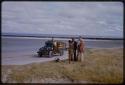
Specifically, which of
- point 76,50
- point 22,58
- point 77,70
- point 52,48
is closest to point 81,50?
point 76,50

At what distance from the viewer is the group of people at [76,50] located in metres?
3.64

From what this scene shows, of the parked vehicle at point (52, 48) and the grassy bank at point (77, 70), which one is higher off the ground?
the parked vehicle at point (52, 48)

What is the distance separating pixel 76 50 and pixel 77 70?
0.32 m

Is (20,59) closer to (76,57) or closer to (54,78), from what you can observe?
(54,78)

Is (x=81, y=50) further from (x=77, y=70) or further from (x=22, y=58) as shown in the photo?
(x=22, y=58)

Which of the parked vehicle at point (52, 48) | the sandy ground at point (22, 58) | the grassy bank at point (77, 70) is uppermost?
the parked vehicle at point (52, 48)

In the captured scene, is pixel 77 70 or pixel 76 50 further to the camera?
pixel 76 50

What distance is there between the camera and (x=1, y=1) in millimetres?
3459

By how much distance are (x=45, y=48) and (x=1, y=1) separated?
0.87 meters

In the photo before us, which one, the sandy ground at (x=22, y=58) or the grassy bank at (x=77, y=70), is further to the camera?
the sandy ground at (x=22, y=58)

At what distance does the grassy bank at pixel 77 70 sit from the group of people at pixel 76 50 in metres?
0.07

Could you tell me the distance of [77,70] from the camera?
3547 millimetres

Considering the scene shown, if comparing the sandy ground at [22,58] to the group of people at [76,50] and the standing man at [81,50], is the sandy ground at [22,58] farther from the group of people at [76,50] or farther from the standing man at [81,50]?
the standing man at [81,50]

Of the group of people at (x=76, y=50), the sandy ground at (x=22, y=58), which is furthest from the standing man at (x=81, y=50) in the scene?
the sandy ground at (x=22, y=58)
